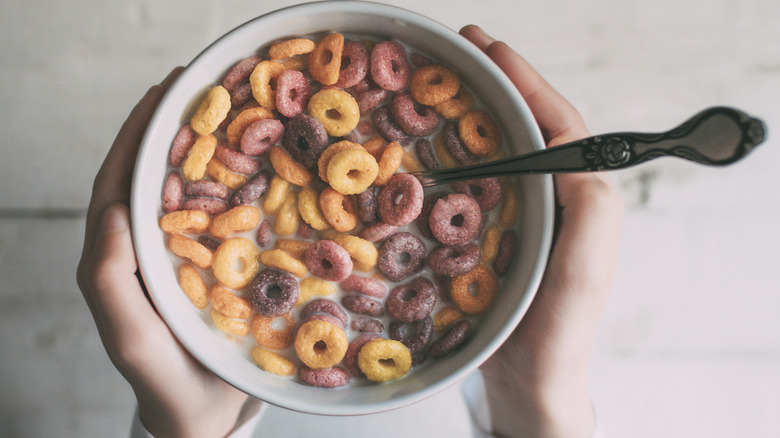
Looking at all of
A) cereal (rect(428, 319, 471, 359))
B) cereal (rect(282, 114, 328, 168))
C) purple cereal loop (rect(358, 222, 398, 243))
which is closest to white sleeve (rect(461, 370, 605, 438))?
cereal (rect(428, 319, 471, 359))

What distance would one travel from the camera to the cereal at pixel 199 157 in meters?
0.64

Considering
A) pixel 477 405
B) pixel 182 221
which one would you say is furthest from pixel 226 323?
pixel 477 405

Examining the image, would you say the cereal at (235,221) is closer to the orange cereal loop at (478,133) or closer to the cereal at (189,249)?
the cereal at (189,249)

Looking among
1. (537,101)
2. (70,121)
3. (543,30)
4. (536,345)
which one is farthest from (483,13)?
(70,121)

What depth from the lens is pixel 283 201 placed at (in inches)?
26.2

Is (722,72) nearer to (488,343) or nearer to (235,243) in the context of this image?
(488,343)

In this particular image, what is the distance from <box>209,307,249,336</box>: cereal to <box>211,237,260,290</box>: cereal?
0.12ft

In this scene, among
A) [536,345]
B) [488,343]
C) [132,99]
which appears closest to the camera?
[488,343]

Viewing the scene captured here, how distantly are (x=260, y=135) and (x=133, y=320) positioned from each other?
23cm

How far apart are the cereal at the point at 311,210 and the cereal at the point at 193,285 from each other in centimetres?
14

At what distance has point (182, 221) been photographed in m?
0.64

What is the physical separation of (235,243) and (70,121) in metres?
0.48

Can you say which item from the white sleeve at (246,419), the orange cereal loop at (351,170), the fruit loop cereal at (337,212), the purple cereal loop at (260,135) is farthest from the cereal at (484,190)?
the white sleeve at (246,419)

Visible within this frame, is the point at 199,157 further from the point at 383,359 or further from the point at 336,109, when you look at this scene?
the point at 383,359
